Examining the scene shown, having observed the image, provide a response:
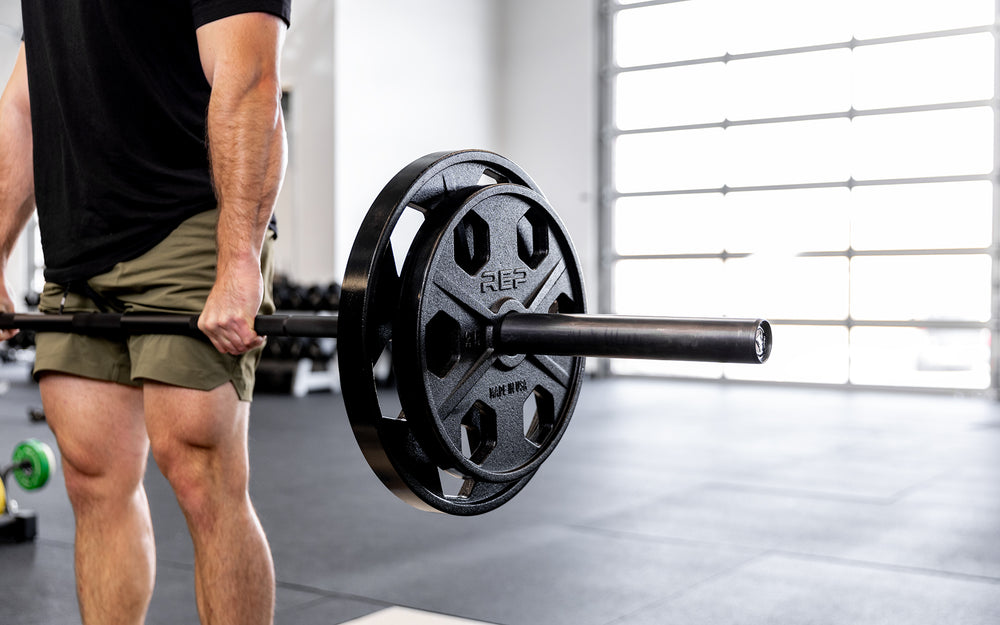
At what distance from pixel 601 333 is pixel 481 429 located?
19cm

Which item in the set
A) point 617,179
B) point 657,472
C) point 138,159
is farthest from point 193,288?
point 617,179

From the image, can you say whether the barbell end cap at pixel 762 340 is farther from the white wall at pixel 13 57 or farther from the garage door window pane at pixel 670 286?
the white wall at pixel 13 57

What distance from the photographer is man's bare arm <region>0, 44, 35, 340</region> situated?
4.45ft

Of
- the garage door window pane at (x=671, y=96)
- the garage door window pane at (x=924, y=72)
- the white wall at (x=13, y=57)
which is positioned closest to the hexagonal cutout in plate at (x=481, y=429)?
the garage door window pane at (x=924, y=72)

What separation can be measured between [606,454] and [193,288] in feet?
9.26

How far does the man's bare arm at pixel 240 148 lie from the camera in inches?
41.9

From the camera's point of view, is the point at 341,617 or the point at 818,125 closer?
the point at 341,617

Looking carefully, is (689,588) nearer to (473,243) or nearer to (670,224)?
(473,243)

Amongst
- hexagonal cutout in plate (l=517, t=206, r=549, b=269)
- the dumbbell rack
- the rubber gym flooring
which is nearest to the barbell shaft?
hexagonal cutout in plate (l=517, t=206, r=549, b=269)

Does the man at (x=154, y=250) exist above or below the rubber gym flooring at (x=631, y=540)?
above

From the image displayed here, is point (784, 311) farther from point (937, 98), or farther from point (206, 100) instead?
point (206, 100)

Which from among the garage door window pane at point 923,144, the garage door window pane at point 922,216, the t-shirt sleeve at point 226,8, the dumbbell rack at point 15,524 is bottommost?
the dumbbell rack at point 15,524

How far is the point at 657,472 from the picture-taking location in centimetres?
345

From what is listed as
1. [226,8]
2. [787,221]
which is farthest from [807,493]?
[787,221]
